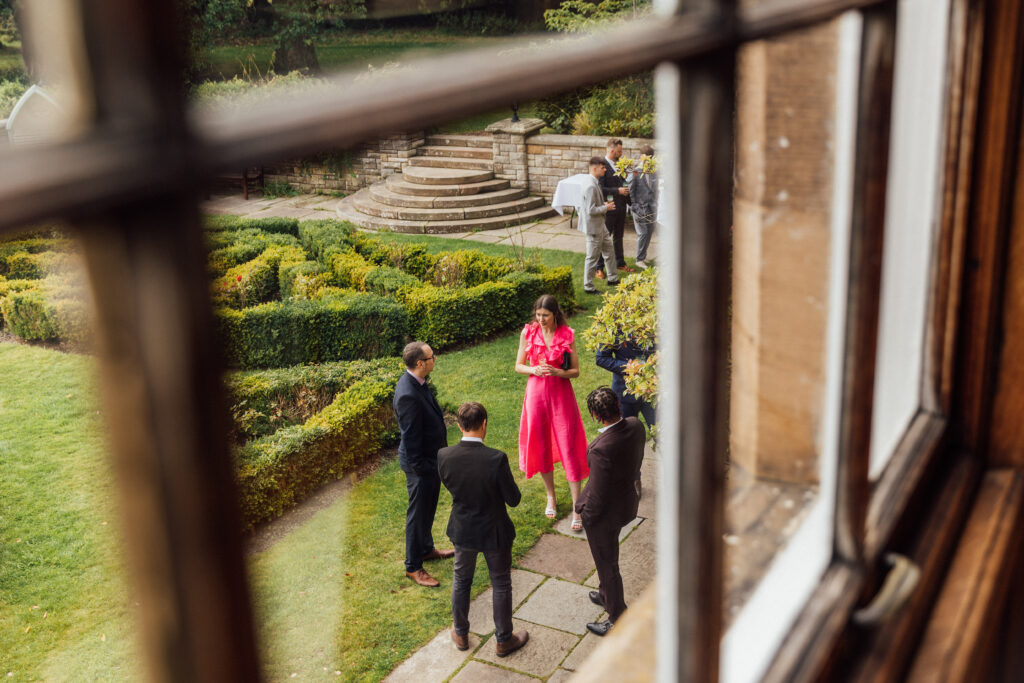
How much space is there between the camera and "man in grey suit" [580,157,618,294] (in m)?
3.34

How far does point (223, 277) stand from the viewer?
13.7 inches

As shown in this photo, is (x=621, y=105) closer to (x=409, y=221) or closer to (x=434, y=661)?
(x=409, y=221)

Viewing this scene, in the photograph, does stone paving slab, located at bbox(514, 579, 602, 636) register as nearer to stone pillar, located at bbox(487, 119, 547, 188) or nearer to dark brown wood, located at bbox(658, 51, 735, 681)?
stone pillar, located at bbox(487, 119, 547, 188)

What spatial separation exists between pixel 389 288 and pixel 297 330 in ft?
5.99

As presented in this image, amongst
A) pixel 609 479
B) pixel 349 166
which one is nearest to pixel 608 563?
pixel 609 479

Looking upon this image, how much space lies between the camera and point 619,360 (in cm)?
406

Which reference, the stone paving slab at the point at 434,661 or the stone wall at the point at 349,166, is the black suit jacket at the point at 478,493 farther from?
A: the stone wall at the point at 349,166

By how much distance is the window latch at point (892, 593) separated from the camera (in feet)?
3.16

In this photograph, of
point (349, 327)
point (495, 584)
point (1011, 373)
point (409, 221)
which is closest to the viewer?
point (1011, 373)

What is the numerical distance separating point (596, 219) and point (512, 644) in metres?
1.99

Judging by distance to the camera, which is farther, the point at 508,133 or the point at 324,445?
the point at 324,445

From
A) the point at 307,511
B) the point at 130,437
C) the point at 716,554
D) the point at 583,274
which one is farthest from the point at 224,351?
the point at 583,274

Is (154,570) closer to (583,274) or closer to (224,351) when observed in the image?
(224,351)

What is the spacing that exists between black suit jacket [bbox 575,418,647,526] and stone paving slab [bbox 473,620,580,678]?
634 mm
